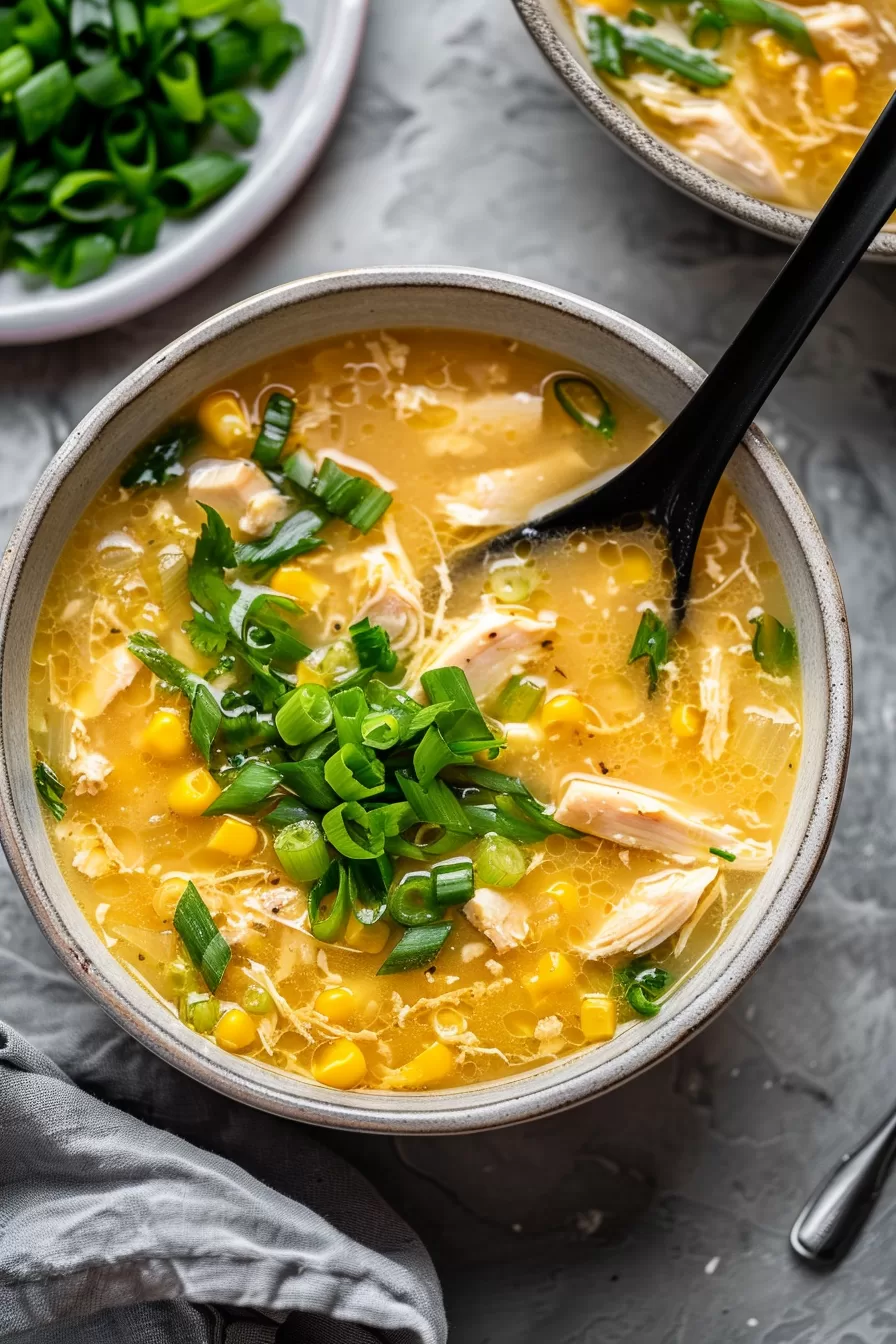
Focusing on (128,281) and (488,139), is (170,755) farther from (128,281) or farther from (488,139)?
(488,139)

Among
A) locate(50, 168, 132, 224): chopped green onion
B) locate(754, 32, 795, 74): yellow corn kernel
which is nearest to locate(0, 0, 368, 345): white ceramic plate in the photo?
locate(50, 168, 132, 224): chopped green onion

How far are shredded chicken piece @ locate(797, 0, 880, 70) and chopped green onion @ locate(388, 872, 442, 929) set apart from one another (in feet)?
6.63

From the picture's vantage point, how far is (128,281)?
2.76m

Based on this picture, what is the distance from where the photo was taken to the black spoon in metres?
2.26

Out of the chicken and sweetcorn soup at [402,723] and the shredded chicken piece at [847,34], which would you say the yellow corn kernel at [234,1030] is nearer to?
the chicken and sweetcorn soup at [402,723]

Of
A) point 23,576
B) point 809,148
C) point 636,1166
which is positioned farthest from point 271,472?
point 636,1166

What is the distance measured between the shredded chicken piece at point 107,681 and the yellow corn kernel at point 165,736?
0.30ft

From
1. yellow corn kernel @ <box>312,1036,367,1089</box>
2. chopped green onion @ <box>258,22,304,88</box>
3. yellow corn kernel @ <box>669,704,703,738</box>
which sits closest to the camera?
yellow corn kernel @ <box>312,1036,367,1089</box>

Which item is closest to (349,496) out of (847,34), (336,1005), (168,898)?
(168,898)

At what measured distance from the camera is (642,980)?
7.92 feet

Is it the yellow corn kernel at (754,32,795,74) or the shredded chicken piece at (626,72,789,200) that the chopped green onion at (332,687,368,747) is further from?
the yellow corn kernel at (754,32,795,74)

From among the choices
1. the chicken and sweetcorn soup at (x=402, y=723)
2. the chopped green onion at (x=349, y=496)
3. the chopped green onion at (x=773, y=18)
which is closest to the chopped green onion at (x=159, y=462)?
the chicken and sweetcorn soup at (x=402, y=723)

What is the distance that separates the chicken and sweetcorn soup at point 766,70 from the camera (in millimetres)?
2760

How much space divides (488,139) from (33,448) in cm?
128
